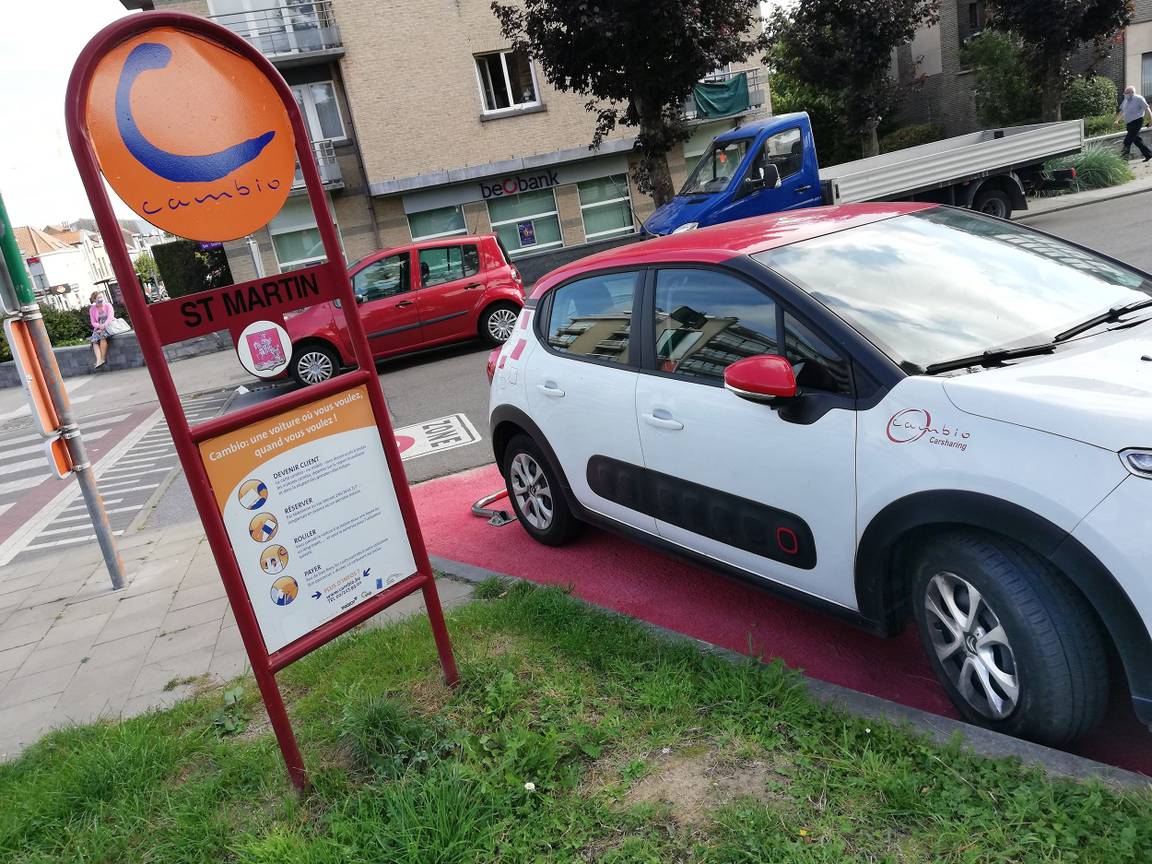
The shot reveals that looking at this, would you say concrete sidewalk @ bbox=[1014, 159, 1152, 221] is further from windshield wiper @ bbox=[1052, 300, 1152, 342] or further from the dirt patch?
the dirt patch

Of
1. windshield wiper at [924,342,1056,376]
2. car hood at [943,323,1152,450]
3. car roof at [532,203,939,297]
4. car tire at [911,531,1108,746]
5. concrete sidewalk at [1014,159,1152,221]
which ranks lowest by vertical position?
concrete sidewalk at [1014,159,1152,221]

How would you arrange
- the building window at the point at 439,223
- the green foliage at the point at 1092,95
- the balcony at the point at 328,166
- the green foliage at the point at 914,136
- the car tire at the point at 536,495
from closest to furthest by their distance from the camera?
1. the car tire at the point at 536,495
2. the balcony at the point at 328,166
3. the green foliage at the point at 1092,95
4. the building window at the point at 439,223
5. the green foliage at the point at 914,136

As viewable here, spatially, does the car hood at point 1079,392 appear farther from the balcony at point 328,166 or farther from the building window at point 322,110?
the building window at point 322,110

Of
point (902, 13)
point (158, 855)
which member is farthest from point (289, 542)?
point (902, 13)

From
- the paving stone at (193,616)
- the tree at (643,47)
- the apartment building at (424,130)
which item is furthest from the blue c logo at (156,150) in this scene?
the apartment building at (424,130)

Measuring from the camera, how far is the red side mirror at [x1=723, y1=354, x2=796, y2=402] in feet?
9.74

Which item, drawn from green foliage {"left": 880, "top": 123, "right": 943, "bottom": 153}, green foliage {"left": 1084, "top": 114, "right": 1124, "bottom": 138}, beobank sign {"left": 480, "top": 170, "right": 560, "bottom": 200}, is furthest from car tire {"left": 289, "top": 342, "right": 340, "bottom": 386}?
green foliage {"left": 880, "top": 123, "right": 943, "bottom": 153}

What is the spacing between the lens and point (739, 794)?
2.54m

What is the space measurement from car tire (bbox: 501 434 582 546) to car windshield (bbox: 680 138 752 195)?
9.77 metres

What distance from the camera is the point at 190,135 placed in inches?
101

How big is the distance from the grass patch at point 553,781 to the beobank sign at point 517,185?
70.1ft

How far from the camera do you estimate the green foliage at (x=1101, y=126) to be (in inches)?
873

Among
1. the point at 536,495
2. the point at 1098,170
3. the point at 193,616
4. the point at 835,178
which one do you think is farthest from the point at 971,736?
the point at 1098,170

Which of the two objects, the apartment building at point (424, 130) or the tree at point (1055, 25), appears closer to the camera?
the tree at point (1055, 25)
